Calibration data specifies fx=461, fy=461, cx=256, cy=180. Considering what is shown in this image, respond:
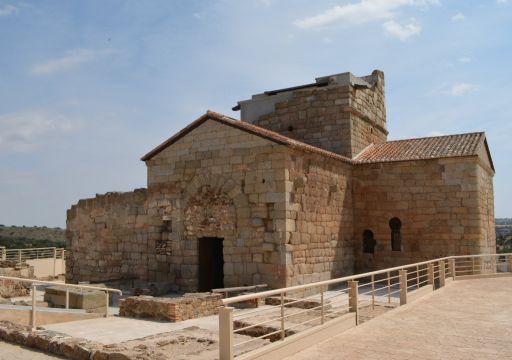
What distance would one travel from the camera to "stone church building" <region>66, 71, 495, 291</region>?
13.3 meters

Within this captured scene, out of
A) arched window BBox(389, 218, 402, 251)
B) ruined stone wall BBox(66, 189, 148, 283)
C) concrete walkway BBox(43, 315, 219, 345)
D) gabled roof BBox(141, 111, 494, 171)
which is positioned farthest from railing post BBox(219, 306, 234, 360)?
arched window BBox(389, 218, 402, 251)

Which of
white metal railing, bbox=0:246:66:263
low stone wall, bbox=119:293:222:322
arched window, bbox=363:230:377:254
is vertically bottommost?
low stone wall, bbox=119:293:222:322

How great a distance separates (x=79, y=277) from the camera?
1847 centimetres

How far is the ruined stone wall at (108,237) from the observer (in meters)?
16.2

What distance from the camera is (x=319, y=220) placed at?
47.2 feet

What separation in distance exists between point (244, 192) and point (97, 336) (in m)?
6.06

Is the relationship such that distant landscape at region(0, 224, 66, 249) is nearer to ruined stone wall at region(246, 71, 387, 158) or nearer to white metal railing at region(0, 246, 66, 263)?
white metal railing at region(0, 246, 66, 263)

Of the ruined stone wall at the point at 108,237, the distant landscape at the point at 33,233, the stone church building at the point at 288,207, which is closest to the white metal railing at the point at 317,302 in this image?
the stone church building at the point at 288,207

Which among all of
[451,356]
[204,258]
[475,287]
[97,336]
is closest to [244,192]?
[204,258]

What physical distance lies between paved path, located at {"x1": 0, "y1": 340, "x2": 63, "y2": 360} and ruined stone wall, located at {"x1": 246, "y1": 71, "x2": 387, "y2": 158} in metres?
13.6

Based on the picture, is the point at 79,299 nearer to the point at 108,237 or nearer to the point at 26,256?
the point at 108,237

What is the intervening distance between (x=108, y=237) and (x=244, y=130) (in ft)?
24.1

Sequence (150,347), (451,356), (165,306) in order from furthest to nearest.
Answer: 1. (165,306)
2. (150,347)
3. (451,356)

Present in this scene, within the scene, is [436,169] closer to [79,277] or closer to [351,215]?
[351,215]
